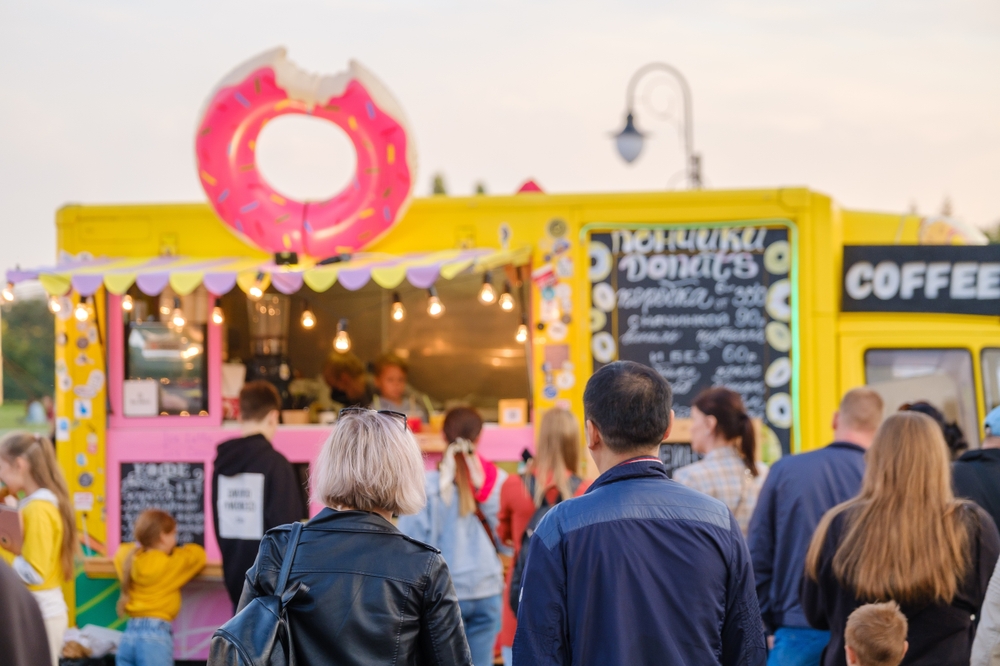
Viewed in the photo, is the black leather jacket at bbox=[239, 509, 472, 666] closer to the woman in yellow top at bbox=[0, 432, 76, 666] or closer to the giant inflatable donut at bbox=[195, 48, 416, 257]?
the woman in yellow top at bbox=[0, 432, 76, 666]

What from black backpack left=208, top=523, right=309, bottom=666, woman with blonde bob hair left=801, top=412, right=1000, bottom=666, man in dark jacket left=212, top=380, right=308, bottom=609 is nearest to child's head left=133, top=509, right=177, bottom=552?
man in dark jacket left=212, top=380, right=308, bottom=609

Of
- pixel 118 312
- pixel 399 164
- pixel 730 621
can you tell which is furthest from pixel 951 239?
pixel 118 312

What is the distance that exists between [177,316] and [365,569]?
4543 mm

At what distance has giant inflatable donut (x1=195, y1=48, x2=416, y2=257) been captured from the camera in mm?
6395

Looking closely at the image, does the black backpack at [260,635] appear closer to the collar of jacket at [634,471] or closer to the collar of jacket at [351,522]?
the collar of jacket at [351,522]

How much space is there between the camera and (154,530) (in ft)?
19.3

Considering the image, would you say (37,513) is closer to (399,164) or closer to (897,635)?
(399,164)

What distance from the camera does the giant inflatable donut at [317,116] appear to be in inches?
252

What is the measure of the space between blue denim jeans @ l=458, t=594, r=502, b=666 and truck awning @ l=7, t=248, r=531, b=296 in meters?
1.81

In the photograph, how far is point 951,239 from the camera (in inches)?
271

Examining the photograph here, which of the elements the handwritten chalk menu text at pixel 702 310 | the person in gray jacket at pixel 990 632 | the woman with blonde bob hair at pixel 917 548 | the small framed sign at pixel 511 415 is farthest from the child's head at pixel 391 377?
the person in gray jacket at pixel 990 632

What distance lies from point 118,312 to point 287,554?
16.0ft

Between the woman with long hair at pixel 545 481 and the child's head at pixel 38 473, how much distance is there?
7.13 ft

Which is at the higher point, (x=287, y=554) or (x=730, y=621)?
(x=287, y=554)
